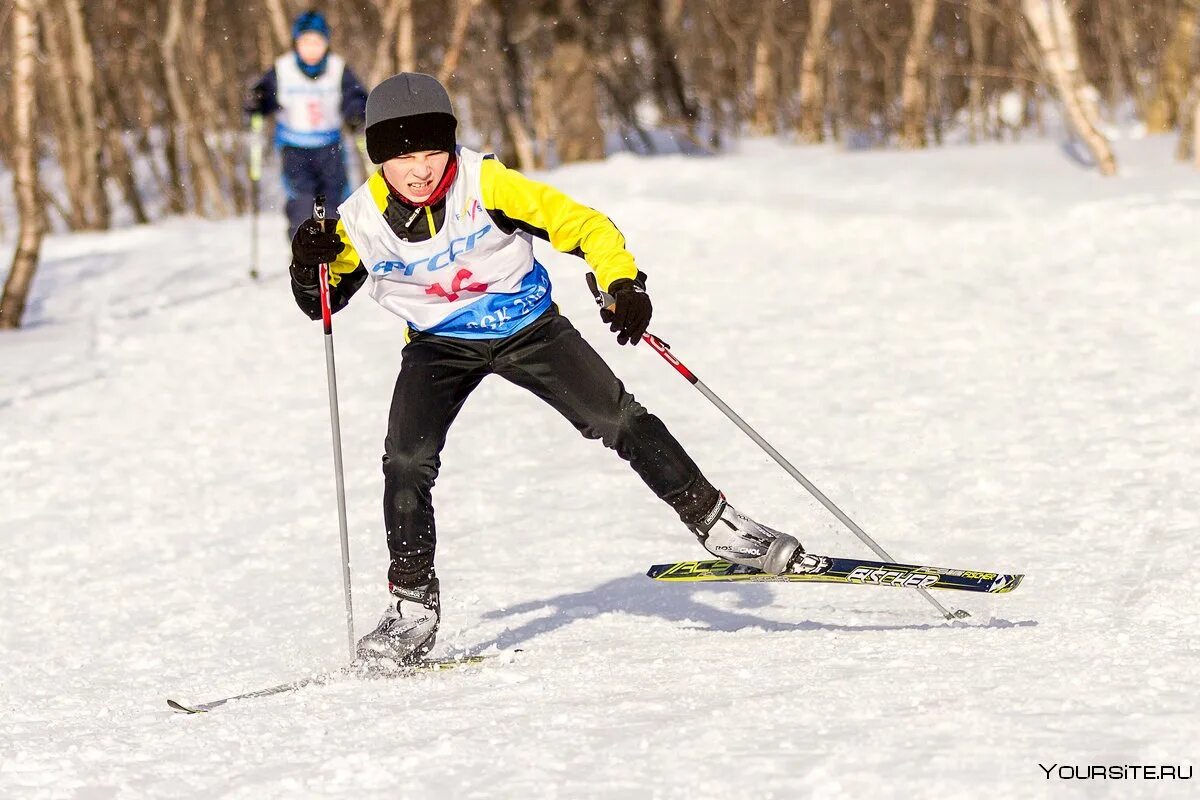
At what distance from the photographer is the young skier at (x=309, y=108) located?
10.6 m

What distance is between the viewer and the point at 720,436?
24.3ft

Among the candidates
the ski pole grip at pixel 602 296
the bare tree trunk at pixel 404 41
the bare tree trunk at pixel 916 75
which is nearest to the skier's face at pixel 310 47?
the bare tree trunk at pixel 404 41

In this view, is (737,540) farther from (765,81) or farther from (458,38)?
(765,81)

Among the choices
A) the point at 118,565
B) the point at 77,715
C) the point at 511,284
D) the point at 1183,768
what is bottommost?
the point at 118,565

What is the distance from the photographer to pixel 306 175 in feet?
35.1

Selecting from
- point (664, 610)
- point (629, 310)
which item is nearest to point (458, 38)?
point (664, 610)

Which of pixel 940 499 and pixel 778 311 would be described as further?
pixel 778 311

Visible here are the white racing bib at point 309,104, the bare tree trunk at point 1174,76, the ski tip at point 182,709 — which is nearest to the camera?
the ski tip at point 182,709

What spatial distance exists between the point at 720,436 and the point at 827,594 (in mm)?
2506

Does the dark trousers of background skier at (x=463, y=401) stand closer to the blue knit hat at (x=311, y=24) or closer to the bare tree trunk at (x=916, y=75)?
the blue knit hat at (x=311, y=24)

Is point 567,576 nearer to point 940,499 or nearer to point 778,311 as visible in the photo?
point 940,499

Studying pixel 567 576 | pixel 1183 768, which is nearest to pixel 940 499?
pixel 567 576

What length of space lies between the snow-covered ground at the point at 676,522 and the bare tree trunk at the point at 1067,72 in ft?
1.44

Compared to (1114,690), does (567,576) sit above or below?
below
